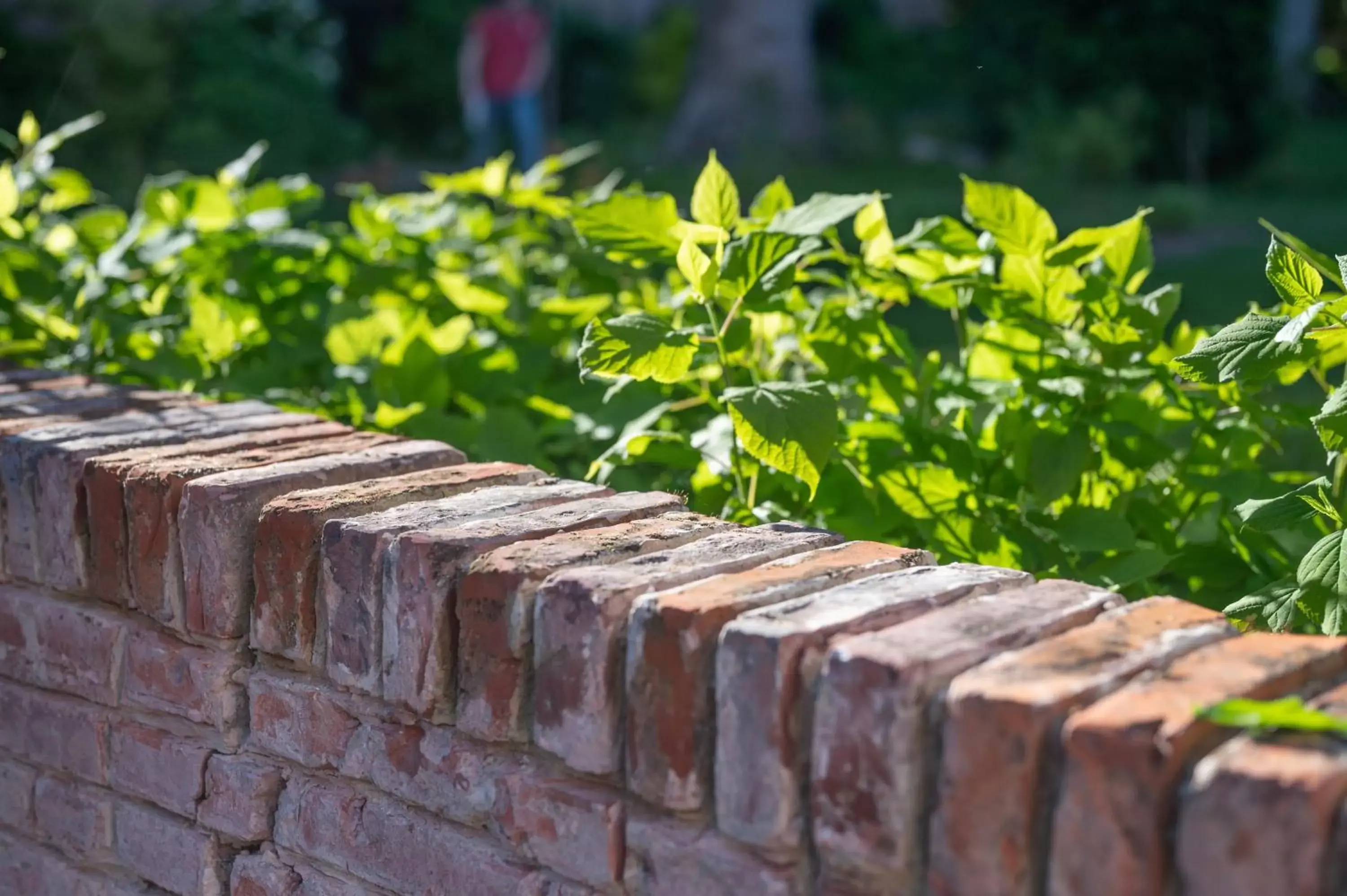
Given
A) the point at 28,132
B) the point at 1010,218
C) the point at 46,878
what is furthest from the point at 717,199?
the point at 28,132

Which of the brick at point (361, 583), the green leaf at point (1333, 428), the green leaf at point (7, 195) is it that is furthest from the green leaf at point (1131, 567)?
the green leaf at point (7, 195)

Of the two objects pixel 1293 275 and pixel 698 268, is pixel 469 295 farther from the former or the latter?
pixel 1293 275

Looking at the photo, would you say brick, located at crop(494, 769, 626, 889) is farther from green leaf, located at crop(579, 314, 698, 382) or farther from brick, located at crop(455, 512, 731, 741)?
green leaf, located at crop(579, 314, 698, 382)

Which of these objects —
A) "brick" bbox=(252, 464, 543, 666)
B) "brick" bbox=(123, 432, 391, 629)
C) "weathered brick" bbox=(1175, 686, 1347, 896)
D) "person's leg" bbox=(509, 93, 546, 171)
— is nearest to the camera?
"weathered brick" bbox=(1175, 686, 1347, 896)

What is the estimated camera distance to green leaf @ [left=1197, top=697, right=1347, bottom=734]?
0.90 metres

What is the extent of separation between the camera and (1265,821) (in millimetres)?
857

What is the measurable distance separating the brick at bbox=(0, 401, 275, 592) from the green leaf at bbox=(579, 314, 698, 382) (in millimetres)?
525

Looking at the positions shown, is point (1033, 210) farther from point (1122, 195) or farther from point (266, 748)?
point (1122, 195)

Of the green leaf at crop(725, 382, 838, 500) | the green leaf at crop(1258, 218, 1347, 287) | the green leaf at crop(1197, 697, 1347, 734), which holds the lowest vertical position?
the green leaf at crop(1197, 697, 1347, 734)

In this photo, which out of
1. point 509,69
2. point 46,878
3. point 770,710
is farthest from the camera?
point 509,69

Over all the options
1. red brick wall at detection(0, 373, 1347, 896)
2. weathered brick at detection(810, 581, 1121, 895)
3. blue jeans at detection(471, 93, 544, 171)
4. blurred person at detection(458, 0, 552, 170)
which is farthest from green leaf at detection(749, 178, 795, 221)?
blurred person at detection(458, 0, 552, 170)

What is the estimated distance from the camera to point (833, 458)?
1.87 meters

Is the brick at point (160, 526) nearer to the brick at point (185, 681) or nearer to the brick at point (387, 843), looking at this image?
the brick at point (185, 681)

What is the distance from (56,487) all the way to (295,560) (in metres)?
0.42
